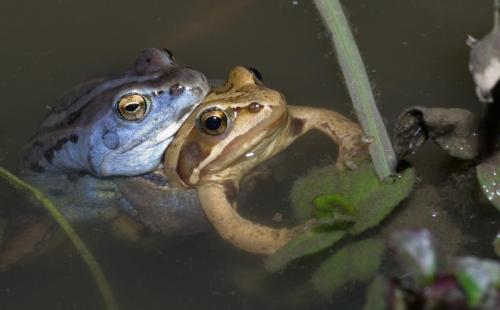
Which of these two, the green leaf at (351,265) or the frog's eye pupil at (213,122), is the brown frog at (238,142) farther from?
the green leaf at (351,265)

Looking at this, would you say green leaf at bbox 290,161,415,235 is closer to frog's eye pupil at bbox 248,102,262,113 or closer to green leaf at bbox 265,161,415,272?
A: green leaf at bbox 265,161,415,272

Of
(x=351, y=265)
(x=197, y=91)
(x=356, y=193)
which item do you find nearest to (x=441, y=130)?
(x=356, y=193)

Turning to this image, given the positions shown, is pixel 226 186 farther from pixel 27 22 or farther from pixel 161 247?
pixel 27 22

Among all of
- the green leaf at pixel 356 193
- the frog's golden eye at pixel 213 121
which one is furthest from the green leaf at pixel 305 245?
the frog's golden eye at pixel 213 121

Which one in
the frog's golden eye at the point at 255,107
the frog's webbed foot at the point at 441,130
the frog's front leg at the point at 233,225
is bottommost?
the frog's front leg at the point at 233,225

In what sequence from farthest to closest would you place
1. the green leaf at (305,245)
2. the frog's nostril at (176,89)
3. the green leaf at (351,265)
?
the frog's nostril at (176,89)
the green leaf at (351,265)
the green leaf at (305,245)

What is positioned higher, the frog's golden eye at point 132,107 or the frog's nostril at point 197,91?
the frog's golden eye at point 132,107

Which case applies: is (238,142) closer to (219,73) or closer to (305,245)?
(305,245)
